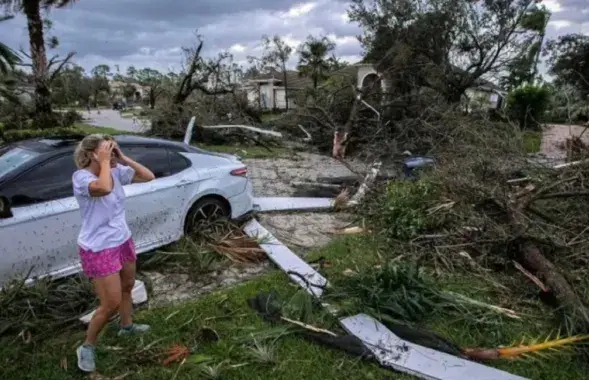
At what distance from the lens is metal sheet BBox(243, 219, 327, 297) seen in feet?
14.0

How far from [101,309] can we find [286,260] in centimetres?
241

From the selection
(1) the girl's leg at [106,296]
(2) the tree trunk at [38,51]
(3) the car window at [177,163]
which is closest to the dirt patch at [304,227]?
(3) the car window at [177,163]

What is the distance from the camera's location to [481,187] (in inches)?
219

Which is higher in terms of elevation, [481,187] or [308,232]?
[481,187]

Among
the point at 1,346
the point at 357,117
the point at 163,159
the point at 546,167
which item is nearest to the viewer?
the point at 1,346

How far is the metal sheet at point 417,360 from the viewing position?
3086mm

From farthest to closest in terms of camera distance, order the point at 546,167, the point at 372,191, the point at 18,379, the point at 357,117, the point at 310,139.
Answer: the point at 310,139, the point at 357,117, the point at 372,191, the point at 546,167, the point at 18,379

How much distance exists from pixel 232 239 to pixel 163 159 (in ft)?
4.29

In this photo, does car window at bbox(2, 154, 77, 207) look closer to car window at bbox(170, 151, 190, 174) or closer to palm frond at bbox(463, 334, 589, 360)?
car window at bbox(170, 151, 190, 174)

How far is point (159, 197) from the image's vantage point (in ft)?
15.5

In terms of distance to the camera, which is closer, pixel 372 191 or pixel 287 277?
pixel 287 277

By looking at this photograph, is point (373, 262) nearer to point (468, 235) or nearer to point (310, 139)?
point (468, 235)

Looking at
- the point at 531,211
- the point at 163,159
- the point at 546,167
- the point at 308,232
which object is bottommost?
the point at 308,232

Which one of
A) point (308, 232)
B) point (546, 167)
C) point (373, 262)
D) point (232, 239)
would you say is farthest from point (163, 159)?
point (546, 167)
